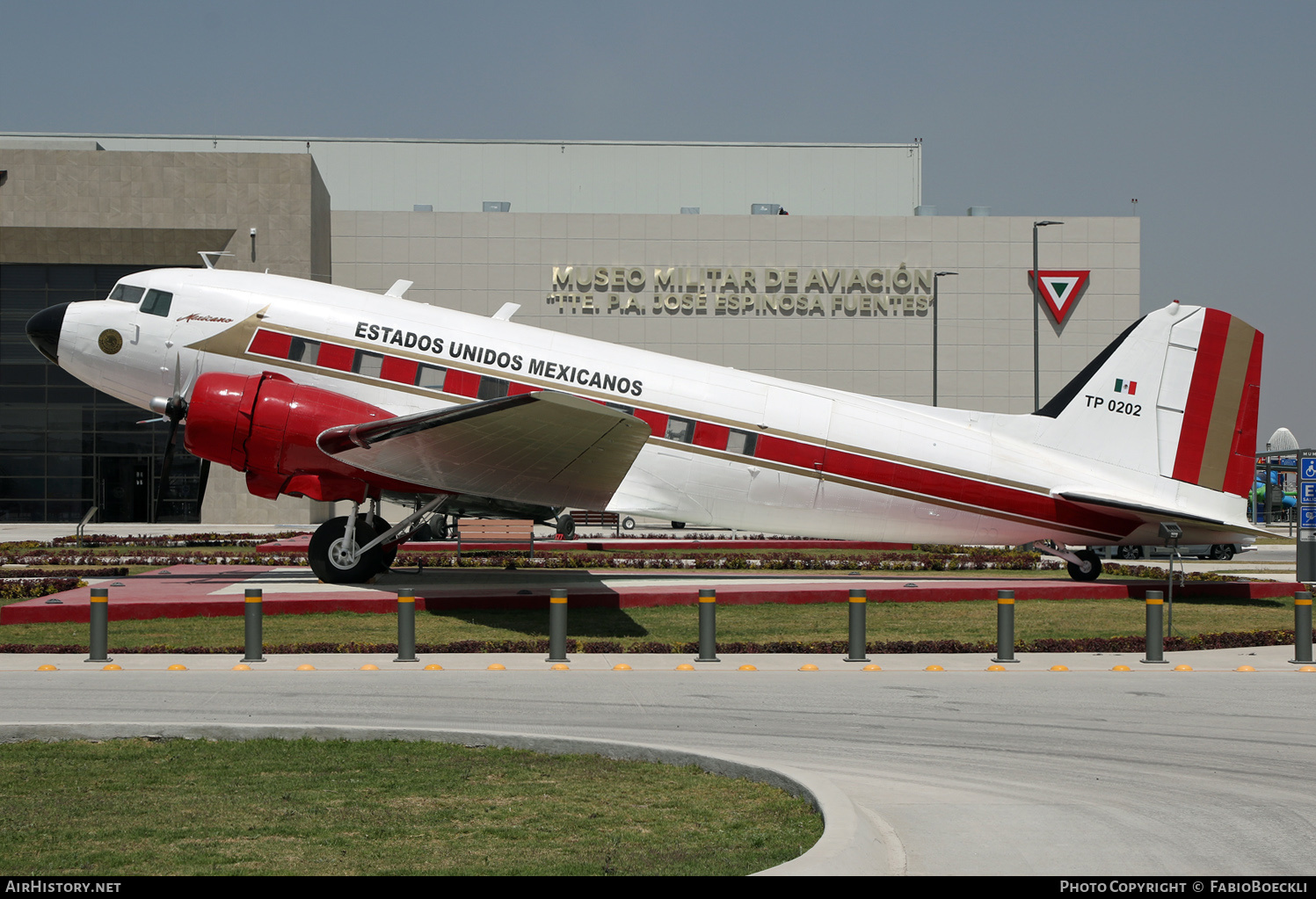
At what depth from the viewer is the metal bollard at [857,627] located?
14023 millimetres

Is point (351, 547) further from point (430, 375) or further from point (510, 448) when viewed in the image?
point (510, 448)

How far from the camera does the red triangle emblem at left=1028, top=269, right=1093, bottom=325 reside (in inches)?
2249

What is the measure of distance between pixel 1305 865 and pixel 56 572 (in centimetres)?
2469

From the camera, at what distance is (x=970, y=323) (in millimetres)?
57969

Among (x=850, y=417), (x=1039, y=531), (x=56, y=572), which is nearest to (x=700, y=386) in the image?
(x=850, y=417)

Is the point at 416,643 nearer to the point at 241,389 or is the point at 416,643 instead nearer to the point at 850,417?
the point at 241,389

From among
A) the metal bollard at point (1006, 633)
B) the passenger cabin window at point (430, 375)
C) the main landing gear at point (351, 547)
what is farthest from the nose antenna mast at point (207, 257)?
the metal bollard at point (1006, 633)

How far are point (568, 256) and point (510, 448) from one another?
42.1 metres

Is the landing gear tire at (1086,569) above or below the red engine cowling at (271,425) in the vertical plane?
below

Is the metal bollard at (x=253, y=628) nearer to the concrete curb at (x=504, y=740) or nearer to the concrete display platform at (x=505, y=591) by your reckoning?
the concrete display platform at (x=505, y=591)
